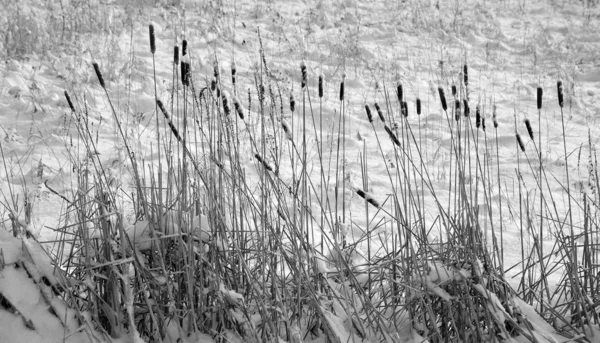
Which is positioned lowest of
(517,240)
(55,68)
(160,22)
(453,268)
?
(517,240)

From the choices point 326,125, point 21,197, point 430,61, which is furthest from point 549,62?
point 21,197

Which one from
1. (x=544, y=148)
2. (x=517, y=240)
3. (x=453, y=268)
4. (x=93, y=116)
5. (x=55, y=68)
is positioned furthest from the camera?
(x=55, y=68)

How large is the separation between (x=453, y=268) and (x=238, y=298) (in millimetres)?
550

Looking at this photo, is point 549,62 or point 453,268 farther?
point 549,62

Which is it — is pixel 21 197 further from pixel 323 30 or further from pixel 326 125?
pixel 323 30

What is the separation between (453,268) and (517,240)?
5.41 feet

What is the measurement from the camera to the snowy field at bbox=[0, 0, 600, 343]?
1.48 meters

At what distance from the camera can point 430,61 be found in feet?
19.6

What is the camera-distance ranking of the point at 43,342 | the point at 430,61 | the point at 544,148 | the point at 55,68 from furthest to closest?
the point at 430,61 < the point at 55,68 < the point at 544,148 < the point at 43,342

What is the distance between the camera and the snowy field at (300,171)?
148 centimetres

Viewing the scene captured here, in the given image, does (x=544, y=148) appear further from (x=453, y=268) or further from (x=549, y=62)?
(x=453, y=268)

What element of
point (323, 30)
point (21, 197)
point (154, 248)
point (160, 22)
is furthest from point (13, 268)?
point (323, 30)

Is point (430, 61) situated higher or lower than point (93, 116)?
higher

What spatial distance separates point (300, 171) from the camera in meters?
3.84
